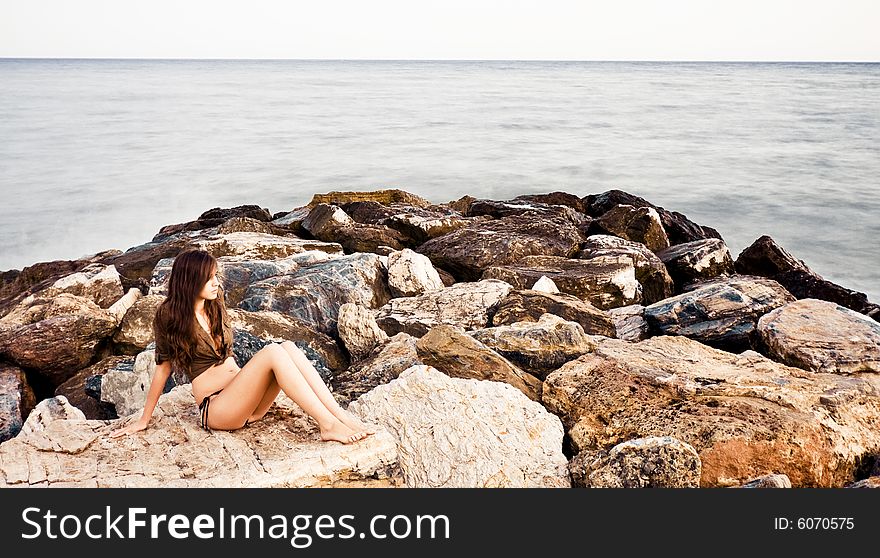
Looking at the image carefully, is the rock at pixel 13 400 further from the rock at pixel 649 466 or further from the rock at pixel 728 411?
the rock at pixel 649 466

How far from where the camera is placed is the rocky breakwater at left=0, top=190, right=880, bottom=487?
13.2ft

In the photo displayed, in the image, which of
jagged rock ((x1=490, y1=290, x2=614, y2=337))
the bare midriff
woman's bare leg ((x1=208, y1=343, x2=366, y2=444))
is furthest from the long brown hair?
jagged rock ((x1=490, y1=290, x2=614, y2=337))

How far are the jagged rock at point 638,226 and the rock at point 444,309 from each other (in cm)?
346

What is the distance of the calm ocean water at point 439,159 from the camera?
16422 mm

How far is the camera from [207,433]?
410 centimetres

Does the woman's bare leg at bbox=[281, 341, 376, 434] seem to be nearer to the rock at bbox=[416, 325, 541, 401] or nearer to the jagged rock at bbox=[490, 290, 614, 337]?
the rock at bbox=[416, 325, 541, 401]

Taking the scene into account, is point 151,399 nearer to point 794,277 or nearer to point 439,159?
point 794,277

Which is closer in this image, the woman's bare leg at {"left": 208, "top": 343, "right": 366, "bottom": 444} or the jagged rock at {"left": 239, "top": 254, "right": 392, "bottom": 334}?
the woman's bare leg at {"left": 208, "top": 343, "right": 366, "bottom": 444}

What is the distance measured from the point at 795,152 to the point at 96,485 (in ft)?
86.6

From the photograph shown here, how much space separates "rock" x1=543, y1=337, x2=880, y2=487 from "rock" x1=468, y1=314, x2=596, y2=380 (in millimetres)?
186

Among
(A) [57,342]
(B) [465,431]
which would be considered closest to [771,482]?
(B) [465,431]

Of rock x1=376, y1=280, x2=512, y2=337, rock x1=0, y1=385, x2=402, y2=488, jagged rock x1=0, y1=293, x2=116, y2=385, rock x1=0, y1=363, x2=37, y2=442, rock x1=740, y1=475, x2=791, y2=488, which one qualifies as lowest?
rock x1=0, y1=363, x2=37, y2=442

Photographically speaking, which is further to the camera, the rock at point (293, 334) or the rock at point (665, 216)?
the rock at point (665, 216)

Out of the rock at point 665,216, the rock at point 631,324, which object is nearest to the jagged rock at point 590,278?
the rock at point 631,324
